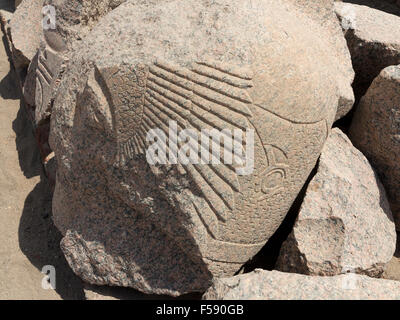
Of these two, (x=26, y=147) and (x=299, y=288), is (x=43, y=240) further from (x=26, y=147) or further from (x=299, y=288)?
(x=299, y=288)

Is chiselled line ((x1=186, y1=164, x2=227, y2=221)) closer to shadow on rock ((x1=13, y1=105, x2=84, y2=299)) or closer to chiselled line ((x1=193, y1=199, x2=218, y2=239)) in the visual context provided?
chiselled line ((x1=193, y1=199, x2=218, y2=239))

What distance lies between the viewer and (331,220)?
2.13 metres

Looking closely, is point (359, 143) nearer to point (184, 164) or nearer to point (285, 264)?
point (285, 264)

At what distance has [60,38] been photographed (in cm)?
291

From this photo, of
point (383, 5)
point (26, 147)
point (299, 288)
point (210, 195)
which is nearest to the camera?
point (299, 288)

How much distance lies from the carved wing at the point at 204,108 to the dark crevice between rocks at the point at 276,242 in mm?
559

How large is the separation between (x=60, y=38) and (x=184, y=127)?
155 cm

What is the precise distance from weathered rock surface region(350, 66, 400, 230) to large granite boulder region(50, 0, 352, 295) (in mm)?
355

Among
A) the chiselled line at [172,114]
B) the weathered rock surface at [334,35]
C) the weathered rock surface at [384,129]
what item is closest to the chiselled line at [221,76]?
the chiselled line at [172,114]

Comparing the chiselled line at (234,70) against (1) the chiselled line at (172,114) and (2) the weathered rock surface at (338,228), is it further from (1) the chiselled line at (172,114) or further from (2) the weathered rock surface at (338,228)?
(2) the weathered rock surface at (338,228)

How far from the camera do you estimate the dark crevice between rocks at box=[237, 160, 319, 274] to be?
2357 mm

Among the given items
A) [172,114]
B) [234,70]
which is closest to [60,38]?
[172,114]

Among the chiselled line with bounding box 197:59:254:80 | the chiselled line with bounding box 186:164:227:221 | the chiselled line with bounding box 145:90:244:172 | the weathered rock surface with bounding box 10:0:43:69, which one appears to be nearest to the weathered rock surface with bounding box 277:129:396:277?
the chiselled line with bounding box 186:164:227:221

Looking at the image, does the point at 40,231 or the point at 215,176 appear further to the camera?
the point at 40,231
